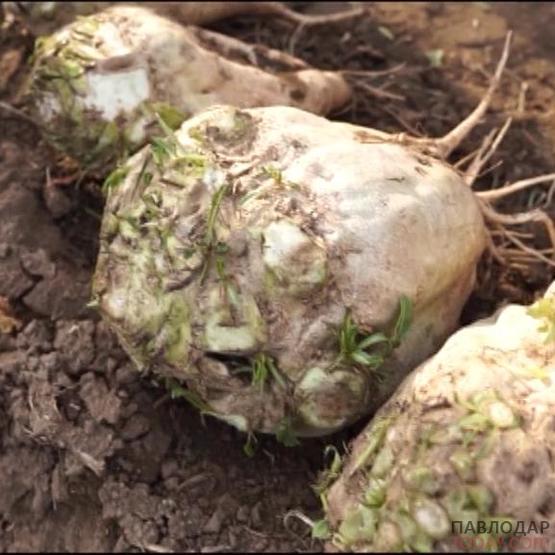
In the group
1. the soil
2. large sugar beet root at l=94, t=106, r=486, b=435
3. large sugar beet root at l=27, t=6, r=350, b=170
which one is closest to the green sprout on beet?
large sugar beet root at l=94, t=106, r=486, b=435

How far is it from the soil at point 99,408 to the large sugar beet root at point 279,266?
183 mm

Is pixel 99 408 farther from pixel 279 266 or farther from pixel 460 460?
pixel 460 460

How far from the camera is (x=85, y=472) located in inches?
89.5

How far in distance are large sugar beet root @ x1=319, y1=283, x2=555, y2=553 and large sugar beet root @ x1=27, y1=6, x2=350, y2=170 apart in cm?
101

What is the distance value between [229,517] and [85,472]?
0.34 metres

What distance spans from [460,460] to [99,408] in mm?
915

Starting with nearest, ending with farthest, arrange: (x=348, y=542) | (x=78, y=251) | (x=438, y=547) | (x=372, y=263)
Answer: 1. (x=438, y=547)
2. (x=348, y=542)
3. (x=372, y=263)
4. (x=78, y=251)

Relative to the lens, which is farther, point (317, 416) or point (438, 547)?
point (317, 416)

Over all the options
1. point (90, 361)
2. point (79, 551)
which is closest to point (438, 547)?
point (79, 551)

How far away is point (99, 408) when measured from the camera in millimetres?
2340

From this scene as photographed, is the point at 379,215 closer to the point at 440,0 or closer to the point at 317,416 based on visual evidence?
the point at 317,416

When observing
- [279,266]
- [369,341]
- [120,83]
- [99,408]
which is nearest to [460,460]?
[369,341]

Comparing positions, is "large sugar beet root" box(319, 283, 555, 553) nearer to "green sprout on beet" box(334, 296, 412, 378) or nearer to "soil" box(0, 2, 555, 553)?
"green sprout on beet" box(334, 296, 412, 378)

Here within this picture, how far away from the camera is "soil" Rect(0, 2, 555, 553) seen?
222cm
